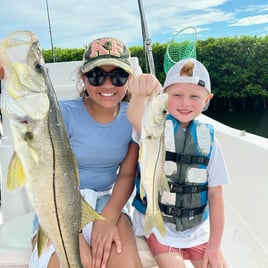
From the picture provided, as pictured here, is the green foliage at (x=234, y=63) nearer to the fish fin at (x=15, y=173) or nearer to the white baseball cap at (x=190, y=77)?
the white baseball cap at (x=190, y=77)

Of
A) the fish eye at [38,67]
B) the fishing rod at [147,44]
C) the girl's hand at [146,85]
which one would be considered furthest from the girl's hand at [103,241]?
the fishing rod at [147,44]

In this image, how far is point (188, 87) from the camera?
233cm

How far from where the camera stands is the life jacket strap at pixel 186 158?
2.36m

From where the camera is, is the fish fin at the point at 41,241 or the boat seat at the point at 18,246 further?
the boat seat at the point at 18,246

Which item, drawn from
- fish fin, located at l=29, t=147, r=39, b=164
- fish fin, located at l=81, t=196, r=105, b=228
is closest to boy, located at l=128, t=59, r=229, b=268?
fish fin, located at l=81, t=196, r=105, b=228

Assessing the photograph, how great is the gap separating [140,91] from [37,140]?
26.7 inches

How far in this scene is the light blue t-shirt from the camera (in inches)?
93.0

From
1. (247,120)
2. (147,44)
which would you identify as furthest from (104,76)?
(247,120)

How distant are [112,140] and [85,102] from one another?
313mm

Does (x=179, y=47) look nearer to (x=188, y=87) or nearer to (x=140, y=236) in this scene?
(x=188, y=87)

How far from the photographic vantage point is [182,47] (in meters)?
3.48

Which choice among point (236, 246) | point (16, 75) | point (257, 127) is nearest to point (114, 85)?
point (16, 75)

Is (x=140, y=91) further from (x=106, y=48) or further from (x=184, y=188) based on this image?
(x=184, y=188)

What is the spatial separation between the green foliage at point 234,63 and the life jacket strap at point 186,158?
15.0 m
